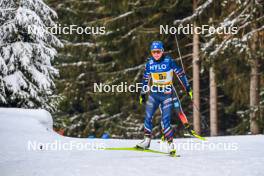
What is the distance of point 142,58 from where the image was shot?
85.5ft

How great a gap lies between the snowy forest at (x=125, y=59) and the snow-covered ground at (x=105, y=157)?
5.41ft

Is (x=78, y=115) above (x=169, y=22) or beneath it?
beneath

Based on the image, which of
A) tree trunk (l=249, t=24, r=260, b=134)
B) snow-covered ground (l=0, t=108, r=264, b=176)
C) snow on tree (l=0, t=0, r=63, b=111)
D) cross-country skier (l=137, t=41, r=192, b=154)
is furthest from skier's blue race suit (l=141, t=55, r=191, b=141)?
snow on tree (l=0, t=0, r=63, b=111)

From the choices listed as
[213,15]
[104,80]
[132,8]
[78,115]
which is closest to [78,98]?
[78,115]

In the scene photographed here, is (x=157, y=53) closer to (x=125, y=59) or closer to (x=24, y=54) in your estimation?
(x=24, y=54)

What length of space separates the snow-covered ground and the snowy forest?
5.41 ft

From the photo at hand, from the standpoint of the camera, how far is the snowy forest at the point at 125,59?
18438 millimetres

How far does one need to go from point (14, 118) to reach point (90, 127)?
53.4 feet

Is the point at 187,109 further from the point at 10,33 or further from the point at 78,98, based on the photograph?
the point at 10,33

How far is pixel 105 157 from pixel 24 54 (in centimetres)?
1043

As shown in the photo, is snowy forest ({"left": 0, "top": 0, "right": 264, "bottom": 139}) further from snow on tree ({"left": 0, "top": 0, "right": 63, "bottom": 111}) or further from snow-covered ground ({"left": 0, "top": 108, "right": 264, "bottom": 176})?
snow-covered ground ({"left": 0, "top": 108, "right": 264, "bottom": 176})

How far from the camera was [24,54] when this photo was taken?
18.5 meters

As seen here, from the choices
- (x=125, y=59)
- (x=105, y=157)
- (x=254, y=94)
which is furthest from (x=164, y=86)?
(x=125, y=59)

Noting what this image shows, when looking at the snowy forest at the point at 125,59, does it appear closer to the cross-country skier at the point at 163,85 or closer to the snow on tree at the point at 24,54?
the snow on tree at the point at 24,54
